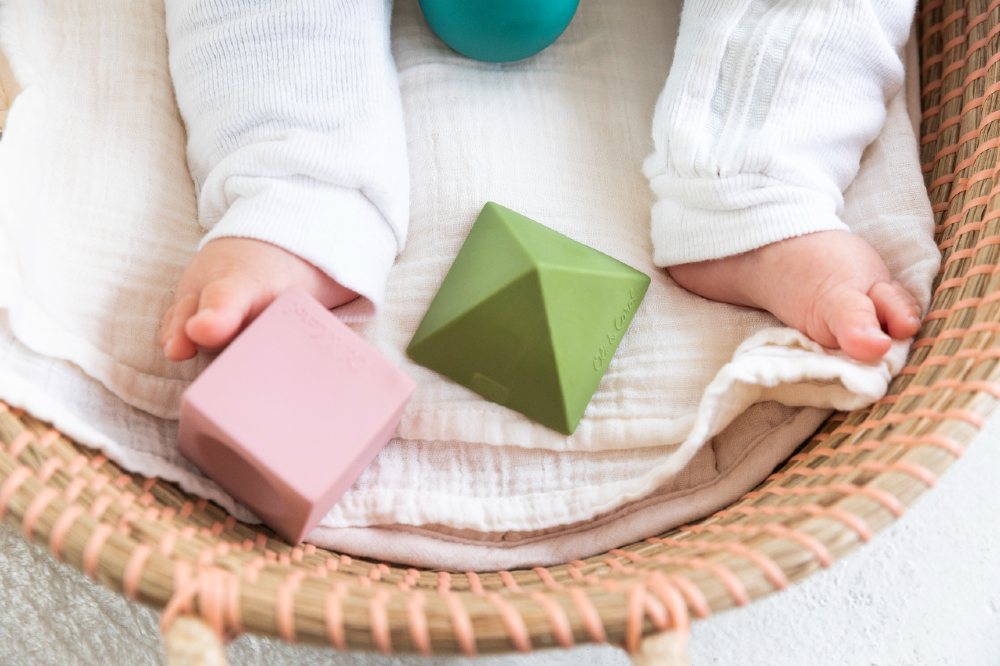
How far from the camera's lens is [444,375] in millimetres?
678

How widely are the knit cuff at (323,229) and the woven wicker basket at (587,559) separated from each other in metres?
0.18

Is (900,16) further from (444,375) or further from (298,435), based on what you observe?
(298,435)

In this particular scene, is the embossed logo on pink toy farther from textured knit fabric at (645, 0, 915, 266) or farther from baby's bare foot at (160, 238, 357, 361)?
textured knit fabric at (645, 0, 915, 266)

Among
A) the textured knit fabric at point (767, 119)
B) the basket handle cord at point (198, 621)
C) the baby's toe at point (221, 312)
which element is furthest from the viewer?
the textured knit fabric at point (767, 119)

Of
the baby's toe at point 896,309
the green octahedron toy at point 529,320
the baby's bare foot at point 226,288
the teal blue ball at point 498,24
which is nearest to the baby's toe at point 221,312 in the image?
the baby's bare foot at point 226,288

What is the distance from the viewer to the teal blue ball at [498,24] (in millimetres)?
701

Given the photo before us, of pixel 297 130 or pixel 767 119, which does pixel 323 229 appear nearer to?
pixel 297 130

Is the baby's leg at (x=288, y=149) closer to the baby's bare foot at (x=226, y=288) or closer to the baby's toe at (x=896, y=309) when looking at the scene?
the baby's bare foot at (x=226, y=288)

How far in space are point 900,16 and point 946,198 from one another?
0.15 m

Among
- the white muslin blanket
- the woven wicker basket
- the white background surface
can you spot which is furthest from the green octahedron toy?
the white background surface

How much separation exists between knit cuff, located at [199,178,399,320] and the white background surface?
0.31 m

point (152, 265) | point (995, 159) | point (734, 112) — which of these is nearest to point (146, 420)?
point (152, 265)

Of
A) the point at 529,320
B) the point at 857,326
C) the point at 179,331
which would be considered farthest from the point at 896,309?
the point at 179,331

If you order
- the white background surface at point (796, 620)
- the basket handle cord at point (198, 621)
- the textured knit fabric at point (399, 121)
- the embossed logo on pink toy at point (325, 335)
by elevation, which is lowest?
the white background surface at point (796, 620)
